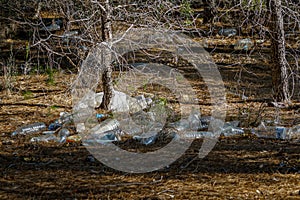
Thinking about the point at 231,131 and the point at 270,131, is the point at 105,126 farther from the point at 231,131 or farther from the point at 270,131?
the point at 270,131

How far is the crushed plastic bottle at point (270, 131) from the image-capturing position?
17.1 ft

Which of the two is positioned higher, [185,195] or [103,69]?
[103,69]

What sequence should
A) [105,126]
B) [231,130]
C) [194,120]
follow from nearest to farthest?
1. [231,130]
2. [105,126]
3. [194,120]

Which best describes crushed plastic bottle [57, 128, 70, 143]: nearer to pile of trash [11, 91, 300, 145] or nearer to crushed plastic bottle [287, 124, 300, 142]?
pile of trash [11, 91, 300, 145]

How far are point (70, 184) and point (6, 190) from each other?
456 mm

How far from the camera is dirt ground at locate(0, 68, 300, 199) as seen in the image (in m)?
3.55

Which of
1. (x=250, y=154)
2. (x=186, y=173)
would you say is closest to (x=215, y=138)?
(x=250, y=154)

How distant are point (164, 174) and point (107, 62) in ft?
8.56

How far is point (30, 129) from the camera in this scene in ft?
18.8

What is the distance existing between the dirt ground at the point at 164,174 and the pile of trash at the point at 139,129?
0.18 m

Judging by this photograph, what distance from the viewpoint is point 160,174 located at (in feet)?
13.0

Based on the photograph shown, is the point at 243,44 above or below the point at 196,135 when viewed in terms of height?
above

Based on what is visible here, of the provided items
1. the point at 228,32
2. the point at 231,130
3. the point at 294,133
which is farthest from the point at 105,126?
the point at 228,32

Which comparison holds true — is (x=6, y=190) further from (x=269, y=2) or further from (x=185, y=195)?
(x=269, y=2)
